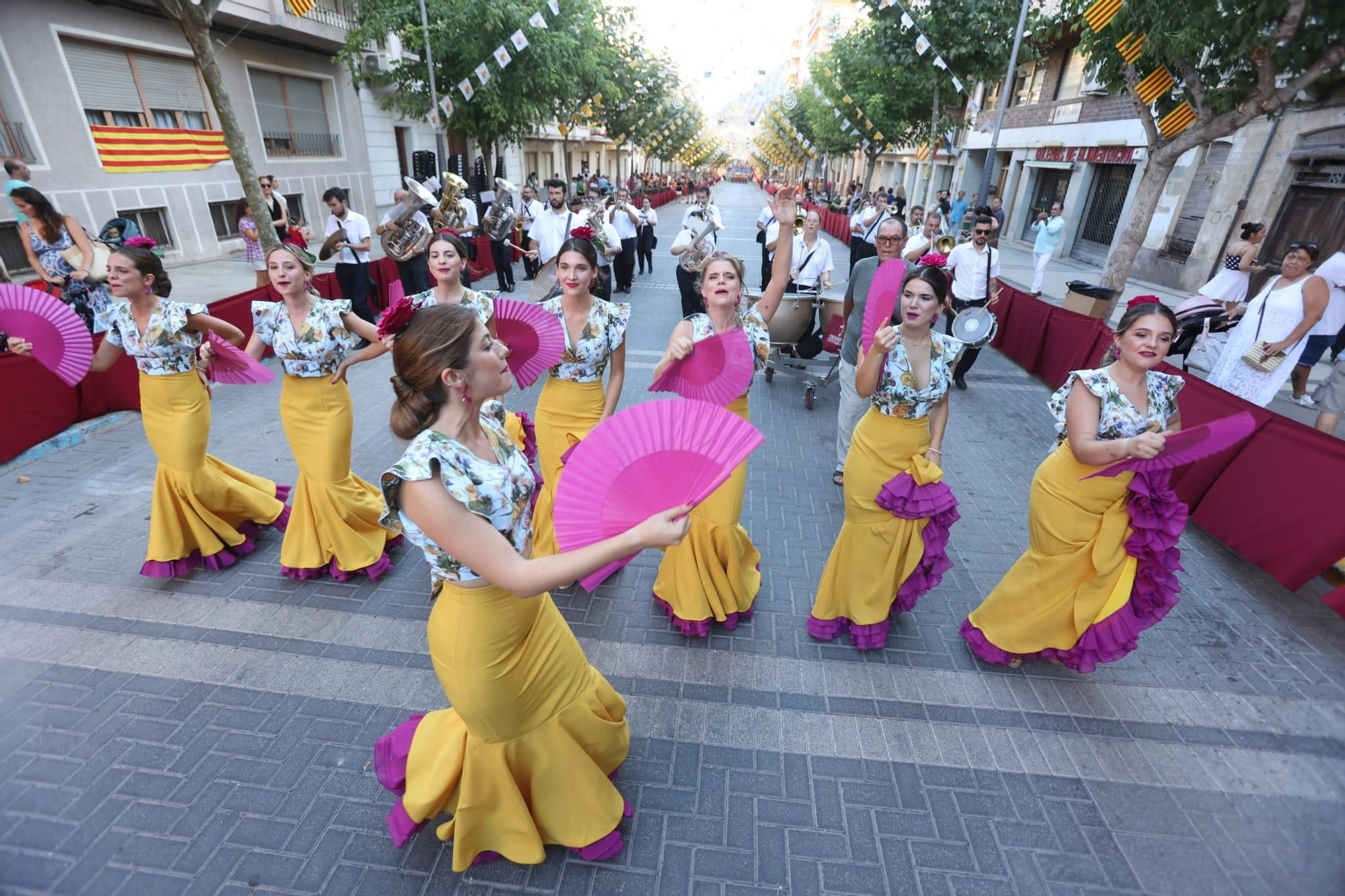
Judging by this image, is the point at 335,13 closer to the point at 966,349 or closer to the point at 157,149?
the point at 157,149

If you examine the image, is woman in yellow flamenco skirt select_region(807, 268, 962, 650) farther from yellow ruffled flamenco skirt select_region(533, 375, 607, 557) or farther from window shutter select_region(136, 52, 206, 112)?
window shutter select_region(136, 52, 206, 112)

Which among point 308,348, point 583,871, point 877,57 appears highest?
point 877,57

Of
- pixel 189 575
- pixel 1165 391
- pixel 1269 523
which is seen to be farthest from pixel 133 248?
pixel 1269 523

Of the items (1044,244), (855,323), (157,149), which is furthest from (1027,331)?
(157,149)

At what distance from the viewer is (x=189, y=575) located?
430 centimetres

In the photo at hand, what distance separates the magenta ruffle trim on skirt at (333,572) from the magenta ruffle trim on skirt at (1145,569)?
4439 mm

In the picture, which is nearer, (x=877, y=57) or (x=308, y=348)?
(x=308, y=348)

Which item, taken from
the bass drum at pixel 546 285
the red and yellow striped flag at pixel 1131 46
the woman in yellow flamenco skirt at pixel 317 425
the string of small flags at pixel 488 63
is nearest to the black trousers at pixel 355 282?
the bass drum at pixel 546 285

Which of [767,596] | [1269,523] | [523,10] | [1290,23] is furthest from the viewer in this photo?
[523,10]

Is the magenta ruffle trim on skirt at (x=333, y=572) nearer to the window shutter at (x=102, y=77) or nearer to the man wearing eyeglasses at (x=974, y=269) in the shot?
the man wearing eyeglasses at (x=974, y=269)

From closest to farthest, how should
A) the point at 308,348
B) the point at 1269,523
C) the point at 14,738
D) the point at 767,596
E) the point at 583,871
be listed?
the point at 583,871 → the point at 14,738 → the point at 308,348 → the point at 767,596 → the point at 1269,523

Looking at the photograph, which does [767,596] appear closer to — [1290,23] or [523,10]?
[1290,23]

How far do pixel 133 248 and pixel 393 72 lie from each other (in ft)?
53.0

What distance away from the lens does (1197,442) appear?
8.92ft
